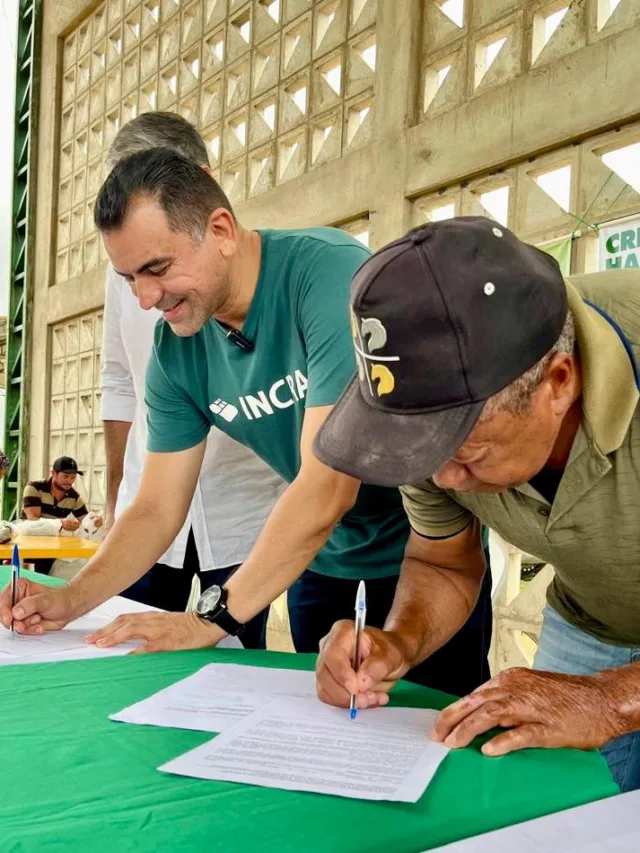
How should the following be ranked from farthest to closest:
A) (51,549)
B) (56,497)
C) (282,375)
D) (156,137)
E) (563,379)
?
(56,497) < (51,549) < (156,137) < (282,375) < (563,379)

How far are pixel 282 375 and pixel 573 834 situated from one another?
101 cm

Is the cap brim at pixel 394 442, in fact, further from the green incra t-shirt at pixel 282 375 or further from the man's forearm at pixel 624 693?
the green incra t-shirt at pixel 282 375

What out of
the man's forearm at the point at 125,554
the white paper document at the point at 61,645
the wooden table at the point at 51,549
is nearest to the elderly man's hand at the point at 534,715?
the white paper document at the point at 61,645

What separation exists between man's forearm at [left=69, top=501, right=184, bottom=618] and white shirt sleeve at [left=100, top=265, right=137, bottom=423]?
0.89 m

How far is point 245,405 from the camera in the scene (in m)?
1.65

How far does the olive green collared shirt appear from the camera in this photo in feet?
3.35

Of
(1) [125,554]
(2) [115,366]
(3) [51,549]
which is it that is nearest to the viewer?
(1) [125,554]

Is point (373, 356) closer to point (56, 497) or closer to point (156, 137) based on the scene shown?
point (156, 137)

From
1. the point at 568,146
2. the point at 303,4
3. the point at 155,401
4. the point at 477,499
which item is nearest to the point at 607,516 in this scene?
the point at 477,499

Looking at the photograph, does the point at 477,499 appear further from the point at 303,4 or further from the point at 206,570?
the point at 303,4

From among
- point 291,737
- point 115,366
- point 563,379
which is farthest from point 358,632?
point 115,366

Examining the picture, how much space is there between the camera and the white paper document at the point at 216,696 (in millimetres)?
1027

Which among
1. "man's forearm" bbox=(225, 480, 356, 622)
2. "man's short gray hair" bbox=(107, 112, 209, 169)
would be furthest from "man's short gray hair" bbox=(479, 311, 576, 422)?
"man's short gray hair" bbox=(107, 112, 209, 169)

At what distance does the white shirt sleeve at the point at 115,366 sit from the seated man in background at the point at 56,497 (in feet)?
10.5
